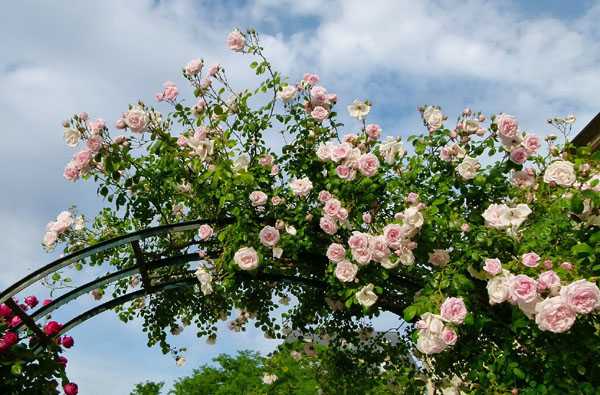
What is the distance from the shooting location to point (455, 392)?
6824 millimetres

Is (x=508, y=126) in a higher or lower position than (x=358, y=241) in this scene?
higher

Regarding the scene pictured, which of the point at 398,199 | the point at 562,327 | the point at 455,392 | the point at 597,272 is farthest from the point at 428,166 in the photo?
the point at 455,392

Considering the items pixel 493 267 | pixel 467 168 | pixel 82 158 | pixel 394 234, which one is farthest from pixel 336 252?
pixel 82 158

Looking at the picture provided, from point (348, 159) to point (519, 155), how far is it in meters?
1.43

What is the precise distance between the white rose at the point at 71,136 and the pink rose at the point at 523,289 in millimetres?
3571

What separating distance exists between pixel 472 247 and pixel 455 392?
2.27m

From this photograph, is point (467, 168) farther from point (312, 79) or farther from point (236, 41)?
point (236, 41)

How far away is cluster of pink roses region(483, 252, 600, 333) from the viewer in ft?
14.0

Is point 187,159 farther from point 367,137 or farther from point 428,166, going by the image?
point 428,166

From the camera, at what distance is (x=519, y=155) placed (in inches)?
223

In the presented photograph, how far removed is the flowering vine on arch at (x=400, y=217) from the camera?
15.5 feet

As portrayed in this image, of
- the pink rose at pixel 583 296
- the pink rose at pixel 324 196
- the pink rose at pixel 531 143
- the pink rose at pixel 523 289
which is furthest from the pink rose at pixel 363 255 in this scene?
the pink rose at pixel 531 143

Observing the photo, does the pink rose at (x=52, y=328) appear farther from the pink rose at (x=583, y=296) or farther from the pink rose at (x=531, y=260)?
the pink rose at (x=583, y=296)

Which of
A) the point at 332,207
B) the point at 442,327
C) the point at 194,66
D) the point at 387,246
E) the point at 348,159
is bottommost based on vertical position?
the point at 442,327
